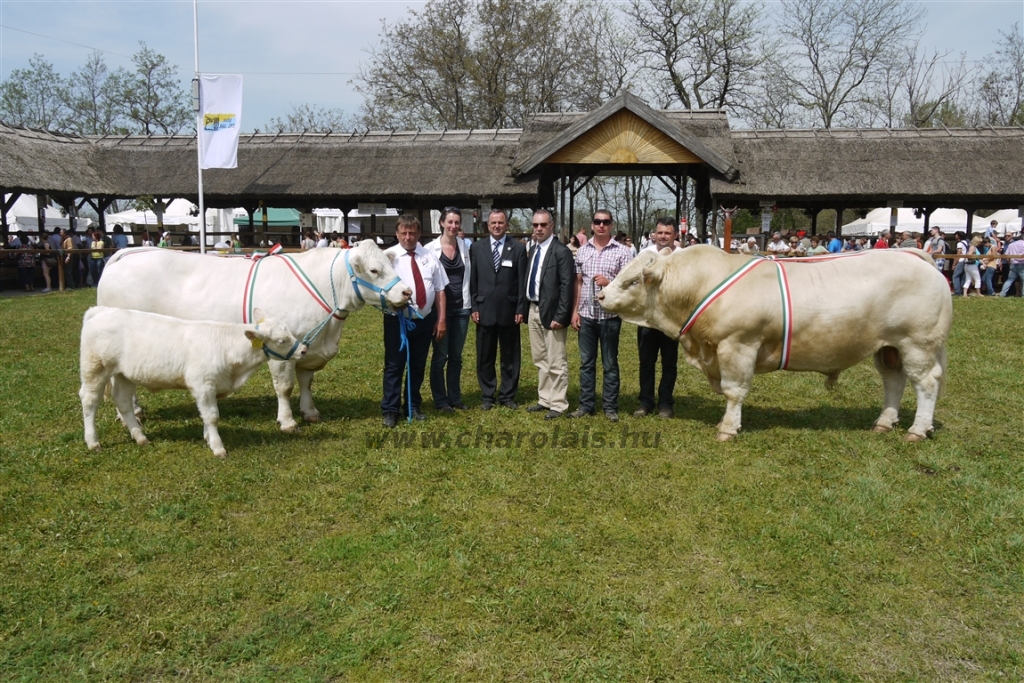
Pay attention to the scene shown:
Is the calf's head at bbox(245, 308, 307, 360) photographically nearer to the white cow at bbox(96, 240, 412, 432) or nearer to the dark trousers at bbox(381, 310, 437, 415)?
the white cow at bbox(96, 240, 412, 432)

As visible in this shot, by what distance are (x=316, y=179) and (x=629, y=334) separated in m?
14.8

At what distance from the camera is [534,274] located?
7488mm

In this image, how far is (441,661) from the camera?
356 centimetres

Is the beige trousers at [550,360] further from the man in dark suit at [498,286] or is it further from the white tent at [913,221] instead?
the white tent at [913,221]

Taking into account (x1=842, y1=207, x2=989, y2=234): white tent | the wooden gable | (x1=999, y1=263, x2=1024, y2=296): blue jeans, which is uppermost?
the wooden gable

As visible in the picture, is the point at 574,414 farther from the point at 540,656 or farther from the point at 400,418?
the point at 540,656

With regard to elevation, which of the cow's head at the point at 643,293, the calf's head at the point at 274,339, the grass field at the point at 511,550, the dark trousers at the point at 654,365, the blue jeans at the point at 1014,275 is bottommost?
the grass field at the point at 511,550

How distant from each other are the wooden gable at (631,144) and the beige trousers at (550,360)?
14.5m

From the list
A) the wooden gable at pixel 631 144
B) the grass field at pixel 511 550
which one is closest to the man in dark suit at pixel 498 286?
the grass field at pixel 511 550

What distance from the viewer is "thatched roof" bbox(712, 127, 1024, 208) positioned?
870 inches

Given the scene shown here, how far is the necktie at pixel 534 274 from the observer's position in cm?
747

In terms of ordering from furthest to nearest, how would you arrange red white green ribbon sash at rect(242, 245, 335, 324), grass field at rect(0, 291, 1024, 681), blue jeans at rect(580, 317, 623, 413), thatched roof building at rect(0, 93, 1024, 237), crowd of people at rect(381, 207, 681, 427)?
thatched roof building at rect(0, 93, 1024, 237) < blue jeans at rect(580, 317, 623, 413) < crowd of people at rect(381, 207, 681, 427) < red white green ribbon sash at rect(242, 245, 335, 324) < grass field at rect(0, 291, 1024, 681)

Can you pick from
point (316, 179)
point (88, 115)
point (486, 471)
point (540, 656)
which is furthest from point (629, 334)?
point (88, 115)

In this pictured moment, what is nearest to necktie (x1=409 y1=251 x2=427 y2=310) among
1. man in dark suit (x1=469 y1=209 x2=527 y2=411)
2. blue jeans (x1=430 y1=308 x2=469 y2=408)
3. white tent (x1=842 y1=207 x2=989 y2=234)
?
blue jeans (x1=430 y1=308 x2=469 y2=408)
